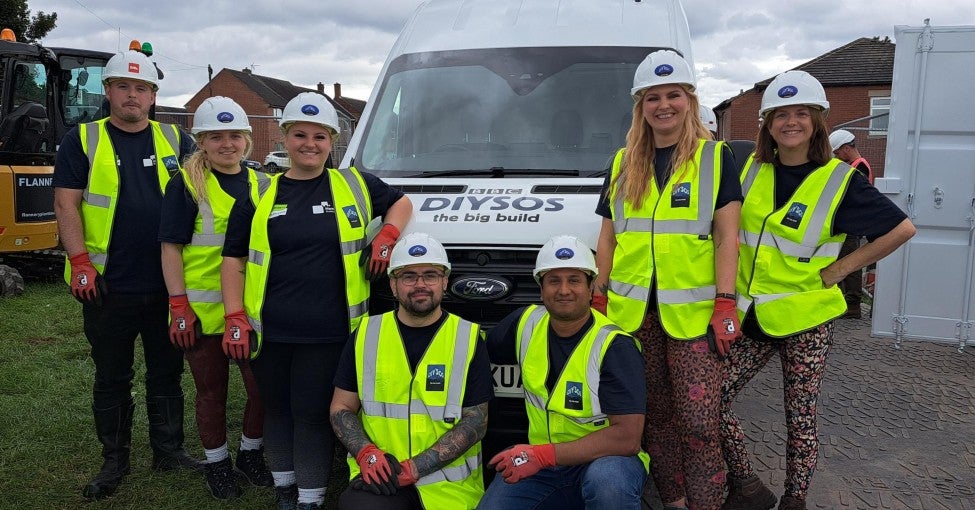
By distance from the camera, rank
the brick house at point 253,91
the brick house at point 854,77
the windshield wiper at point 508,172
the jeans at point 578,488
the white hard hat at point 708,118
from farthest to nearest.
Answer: the brick house at point 253,91
the brick house at point 854,77
the white hard hat at point 708,118
the windshield wiper at point 508,172
the jeans at point 578,488

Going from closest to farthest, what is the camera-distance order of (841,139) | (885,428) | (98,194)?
(98,194) < (885,428) < (841,139)

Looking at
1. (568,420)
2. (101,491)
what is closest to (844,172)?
(568,420)

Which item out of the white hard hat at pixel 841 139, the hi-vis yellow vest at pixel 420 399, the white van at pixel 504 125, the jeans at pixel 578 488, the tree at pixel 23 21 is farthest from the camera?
the tree at pixel 23 21

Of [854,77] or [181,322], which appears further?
[854,77]

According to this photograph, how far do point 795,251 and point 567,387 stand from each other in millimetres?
1183

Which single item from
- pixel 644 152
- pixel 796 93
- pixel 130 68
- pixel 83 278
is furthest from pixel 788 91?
pixel 83 278

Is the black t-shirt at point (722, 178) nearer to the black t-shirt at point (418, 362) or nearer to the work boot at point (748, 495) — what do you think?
the black t-shirt at point (418, 362)

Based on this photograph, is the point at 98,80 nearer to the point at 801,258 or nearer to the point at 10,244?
the point at 10,244

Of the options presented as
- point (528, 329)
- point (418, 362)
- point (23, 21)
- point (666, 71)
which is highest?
point (23, 21)

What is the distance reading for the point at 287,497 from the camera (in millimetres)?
3898

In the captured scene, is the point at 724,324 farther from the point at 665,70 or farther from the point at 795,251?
the point at 665,70

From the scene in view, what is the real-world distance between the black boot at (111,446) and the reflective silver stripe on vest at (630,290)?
2.75 meters

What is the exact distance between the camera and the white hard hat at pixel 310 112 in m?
3.67

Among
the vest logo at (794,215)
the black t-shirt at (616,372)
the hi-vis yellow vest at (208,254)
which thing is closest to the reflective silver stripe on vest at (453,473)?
the black t-shirt at (616,372)
